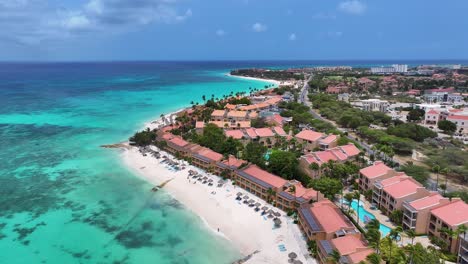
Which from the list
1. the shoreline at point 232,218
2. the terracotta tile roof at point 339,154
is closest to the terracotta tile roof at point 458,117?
the terracotta tile roof at point 339,154

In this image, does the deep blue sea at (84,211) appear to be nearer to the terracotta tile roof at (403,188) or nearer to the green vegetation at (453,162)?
the terracotta tile roof at (403,188)

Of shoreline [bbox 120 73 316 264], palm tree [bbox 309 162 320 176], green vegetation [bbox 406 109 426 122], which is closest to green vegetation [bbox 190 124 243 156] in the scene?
shoreline [bbox 120 73 316 264]

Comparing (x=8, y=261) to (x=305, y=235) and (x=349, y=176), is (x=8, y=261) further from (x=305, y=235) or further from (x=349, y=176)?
(x=349, y=176)

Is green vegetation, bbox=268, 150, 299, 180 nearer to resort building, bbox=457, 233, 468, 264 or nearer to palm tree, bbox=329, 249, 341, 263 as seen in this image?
palm tree, bbox=329, 249, 341, 263

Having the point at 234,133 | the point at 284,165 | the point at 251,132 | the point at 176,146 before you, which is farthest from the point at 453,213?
the point at 176,146

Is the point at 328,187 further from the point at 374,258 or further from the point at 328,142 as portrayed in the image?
the point at 328,142

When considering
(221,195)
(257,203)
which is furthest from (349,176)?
(221,195)
